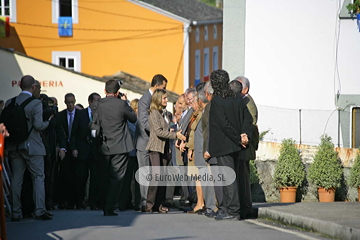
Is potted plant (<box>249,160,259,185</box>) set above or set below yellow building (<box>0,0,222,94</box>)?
below

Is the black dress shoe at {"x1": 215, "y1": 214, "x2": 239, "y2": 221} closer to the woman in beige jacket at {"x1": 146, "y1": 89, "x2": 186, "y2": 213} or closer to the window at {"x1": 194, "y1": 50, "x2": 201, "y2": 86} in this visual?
the woman in beige jacket at {"x1": 146, "y1": 89, "x2": 186, "y2": 213}

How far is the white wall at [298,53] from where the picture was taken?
16984mm

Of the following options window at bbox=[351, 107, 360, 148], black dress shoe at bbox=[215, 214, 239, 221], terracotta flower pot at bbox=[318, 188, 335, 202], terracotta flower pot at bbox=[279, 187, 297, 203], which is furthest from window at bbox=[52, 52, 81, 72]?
black dress shoe at bbox=[215, 214, 239, 221]

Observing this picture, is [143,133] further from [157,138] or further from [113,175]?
[113,175]

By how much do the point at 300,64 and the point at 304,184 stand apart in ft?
13.6

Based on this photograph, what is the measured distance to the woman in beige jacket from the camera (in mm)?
11438

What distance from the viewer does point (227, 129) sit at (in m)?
9.91

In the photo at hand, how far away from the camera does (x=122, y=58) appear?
43875 millimetres

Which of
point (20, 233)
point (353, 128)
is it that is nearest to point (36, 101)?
point (20, 233)

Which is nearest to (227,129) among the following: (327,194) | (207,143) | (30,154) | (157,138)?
(207,143)

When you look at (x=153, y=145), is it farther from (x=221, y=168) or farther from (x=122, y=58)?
(x=122, y=58)

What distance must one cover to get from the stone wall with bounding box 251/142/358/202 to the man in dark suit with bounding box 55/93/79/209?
3.74 meters

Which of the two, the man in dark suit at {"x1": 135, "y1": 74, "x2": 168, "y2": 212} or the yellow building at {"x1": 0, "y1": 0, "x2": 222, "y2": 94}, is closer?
the man in dark suit at {"x1": 135, "y1": 74, "x2": 168, "y2": 212}

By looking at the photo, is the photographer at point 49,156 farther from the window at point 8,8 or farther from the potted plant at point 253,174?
the window at point 8,8
